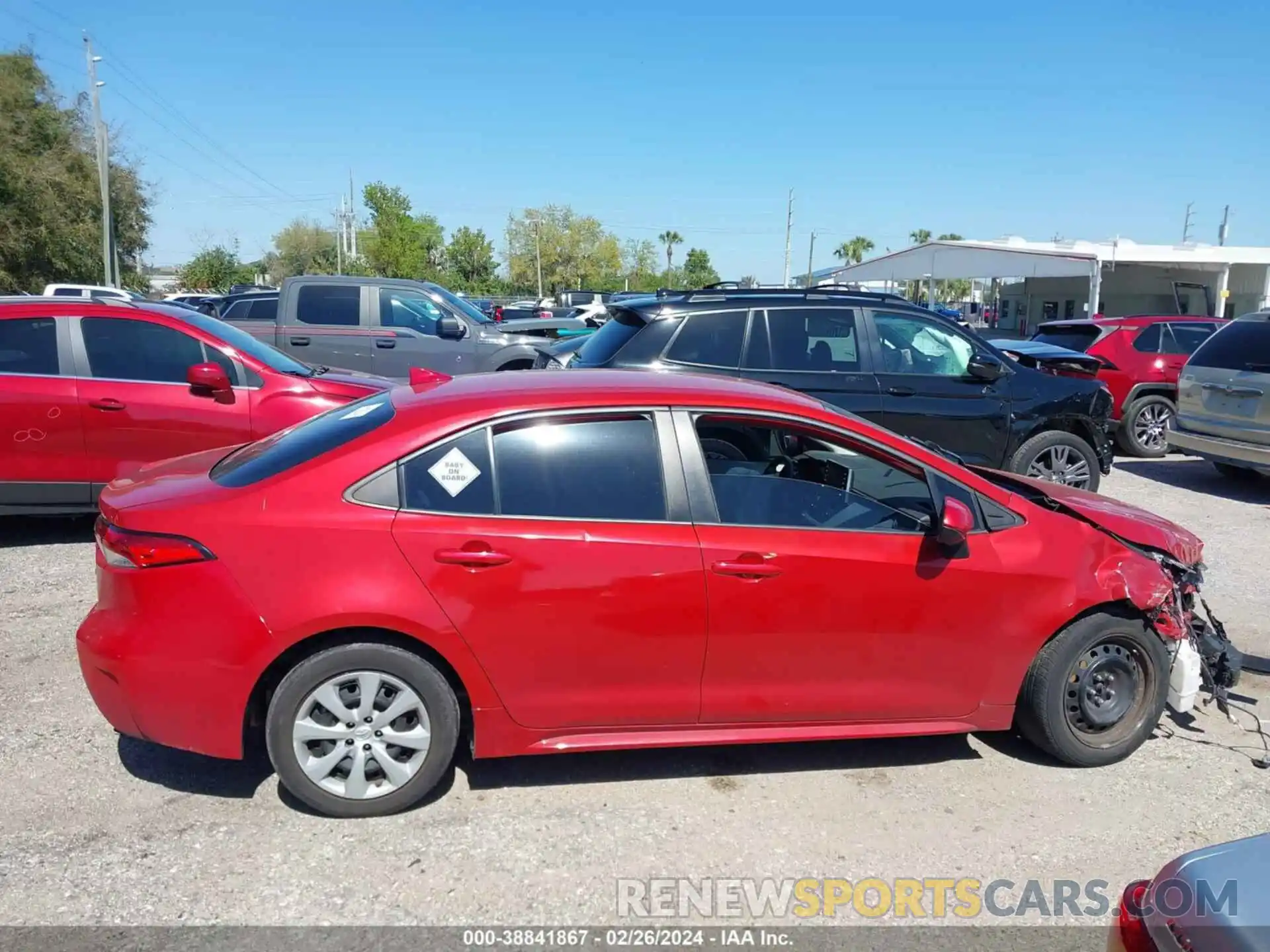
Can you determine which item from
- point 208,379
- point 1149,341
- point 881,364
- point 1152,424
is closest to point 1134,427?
point 1152,424

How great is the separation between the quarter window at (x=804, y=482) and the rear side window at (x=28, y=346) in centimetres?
523

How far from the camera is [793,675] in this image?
12.0ft

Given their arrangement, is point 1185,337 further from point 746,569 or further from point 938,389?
point 746,569

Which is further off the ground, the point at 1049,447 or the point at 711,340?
the point at 711,340

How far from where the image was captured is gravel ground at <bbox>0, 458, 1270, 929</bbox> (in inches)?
121

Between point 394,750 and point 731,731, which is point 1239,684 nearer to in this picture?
point 731,731

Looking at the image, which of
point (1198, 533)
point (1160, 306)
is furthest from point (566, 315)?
point (1160, 306)

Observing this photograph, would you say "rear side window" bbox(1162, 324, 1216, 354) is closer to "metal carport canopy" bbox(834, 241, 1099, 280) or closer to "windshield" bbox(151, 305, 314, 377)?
"windshield" bbox(151, 305, 314, 377)

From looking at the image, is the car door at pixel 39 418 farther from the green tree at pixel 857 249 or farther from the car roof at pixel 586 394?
the green tree at pixel 857 249

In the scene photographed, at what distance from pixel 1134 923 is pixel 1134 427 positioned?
11.4 metres

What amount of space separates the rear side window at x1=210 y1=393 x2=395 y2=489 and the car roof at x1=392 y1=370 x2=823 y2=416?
119mm

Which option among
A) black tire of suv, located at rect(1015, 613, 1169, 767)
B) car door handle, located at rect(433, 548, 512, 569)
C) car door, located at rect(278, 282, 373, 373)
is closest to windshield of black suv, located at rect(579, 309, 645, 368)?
car door handle, located at rect(433, 548, 512, 569)

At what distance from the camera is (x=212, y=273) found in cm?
5016

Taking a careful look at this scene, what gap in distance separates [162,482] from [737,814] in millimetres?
2620
